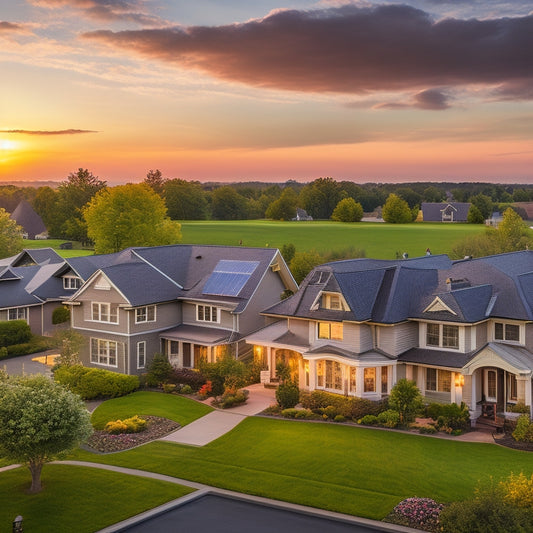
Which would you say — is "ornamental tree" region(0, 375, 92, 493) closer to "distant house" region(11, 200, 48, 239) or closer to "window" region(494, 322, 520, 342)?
"window" region(494, 322, 520, 342)

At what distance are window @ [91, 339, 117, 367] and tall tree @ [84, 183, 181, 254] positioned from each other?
38655 millimetres

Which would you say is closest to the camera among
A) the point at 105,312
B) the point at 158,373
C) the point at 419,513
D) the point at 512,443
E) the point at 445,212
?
the point at 419,513

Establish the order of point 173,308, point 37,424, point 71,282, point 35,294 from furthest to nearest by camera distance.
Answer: point 71,282
point 35,294
point 173,308
point 37,424

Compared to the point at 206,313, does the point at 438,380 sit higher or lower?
lower

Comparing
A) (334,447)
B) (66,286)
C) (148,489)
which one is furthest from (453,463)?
(66,286)

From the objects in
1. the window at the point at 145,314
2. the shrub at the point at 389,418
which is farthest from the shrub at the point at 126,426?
the shrub at the point at 389,418

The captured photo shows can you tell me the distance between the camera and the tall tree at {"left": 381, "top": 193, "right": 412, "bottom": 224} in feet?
385

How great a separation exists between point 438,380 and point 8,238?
71953mm

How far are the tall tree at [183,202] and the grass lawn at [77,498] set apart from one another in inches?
4340

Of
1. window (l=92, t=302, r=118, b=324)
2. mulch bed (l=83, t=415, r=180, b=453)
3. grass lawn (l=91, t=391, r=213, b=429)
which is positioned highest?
window (l=92, t=302, r=118, b=324)

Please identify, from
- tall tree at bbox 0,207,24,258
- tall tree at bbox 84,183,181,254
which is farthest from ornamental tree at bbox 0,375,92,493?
tall tree at bbox 0,207,24,258

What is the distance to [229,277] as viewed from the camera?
1806 inches

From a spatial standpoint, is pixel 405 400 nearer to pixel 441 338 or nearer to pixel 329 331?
pixel 441 338

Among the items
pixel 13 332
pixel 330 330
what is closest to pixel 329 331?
pixel 330 330
